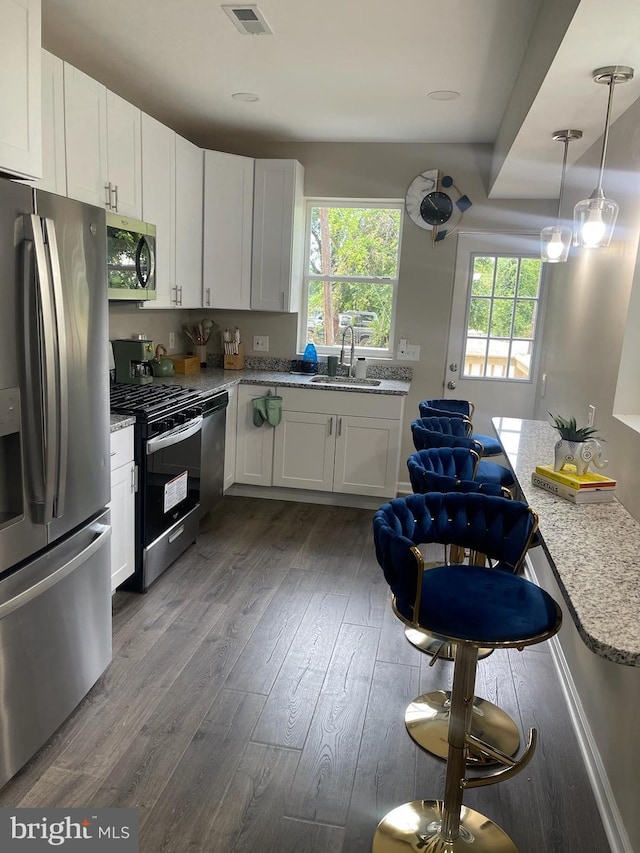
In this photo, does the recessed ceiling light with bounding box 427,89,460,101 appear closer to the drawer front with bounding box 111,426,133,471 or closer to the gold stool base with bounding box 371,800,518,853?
the drawer front with bounding box 111,426,133,471

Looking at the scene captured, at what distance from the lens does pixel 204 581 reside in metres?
3.36

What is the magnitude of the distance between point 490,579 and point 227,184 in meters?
3.67

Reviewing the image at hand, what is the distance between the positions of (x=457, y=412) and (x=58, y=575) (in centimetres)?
251

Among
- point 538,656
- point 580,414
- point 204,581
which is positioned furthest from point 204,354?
point 538,656

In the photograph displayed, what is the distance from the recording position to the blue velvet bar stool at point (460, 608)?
62.3 inches

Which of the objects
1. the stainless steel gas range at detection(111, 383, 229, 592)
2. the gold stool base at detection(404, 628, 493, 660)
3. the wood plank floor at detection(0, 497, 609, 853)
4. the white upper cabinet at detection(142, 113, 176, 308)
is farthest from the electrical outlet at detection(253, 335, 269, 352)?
the gold stool base at detection(404, 628, 493, 660)

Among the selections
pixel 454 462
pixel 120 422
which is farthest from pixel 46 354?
pixel 454 462

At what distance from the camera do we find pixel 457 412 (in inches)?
152

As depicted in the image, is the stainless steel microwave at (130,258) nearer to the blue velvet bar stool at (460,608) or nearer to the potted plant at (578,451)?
the blue velvet bar stool at (460,608)

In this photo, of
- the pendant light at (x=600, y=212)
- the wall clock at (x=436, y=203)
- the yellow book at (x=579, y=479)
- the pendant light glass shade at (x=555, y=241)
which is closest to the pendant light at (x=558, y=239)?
the pendant light glass shade at (x=555, y=241)

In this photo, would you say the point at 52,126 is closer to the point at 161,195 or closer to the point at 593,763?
the point at 161,195

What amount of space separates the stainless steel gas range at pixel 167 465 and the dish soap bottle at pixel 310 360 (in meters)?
1.12

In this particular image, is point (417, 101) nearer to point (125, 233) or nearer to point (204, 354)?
point (125, 233)

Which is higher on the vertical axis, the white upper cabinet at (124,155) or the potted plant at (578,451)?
the white upper cabinet at (124,155)
